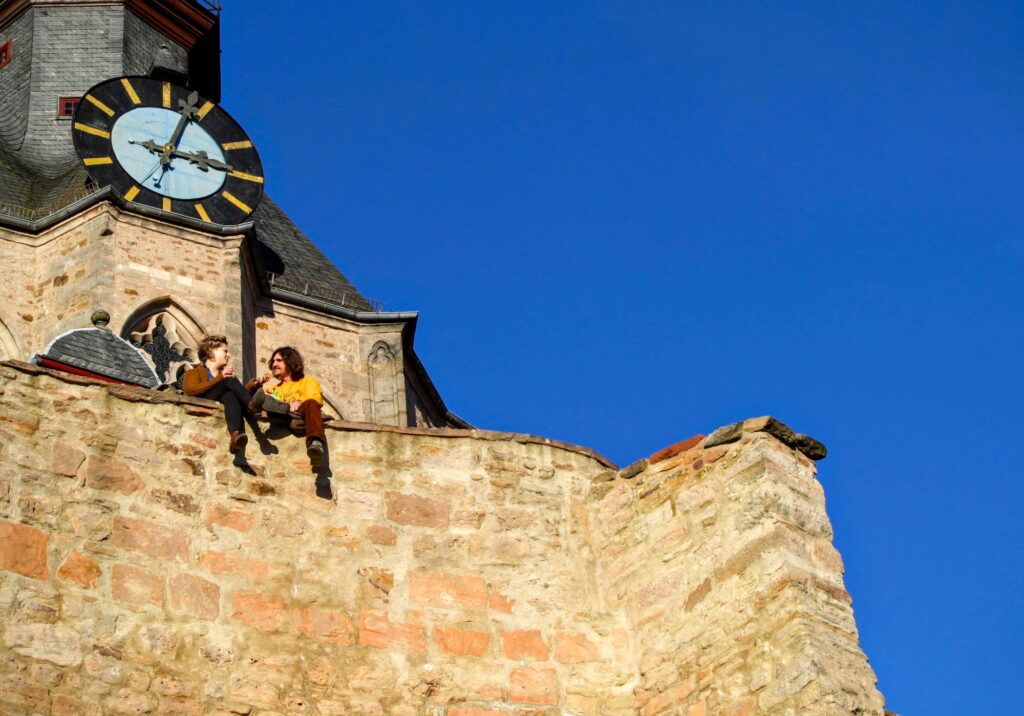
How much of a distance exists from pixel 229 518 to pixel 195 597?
580 millimetres

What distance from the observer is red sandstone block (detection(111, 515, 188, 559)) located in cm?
1115

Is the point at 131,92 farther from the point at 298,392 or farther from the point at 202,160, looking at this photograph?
the point at 298,392

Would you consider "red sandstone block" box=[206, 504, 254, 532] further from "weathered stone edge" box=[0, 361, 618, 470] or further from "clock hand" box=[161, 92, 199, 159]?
"clock hand" box=[161, 92, 199, 159]

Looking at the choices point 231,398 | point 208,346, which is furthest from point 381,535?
point 208,346

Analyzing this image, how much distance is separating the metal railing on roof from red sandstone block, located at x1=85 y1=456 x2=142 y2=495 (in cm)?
1737

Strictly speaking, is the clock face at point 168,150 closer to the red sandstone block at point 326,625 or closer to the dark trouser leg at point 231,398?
the dark trouser leg at point 231,398

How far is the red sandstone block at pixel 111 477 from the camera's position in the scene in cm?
1129

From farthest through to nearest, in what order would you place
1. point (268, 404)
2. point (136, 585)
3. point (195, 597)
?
point (268, 404), point (195, 597), point (136, 585)

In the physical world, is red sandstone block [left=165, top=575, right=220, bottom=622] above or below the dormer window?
below

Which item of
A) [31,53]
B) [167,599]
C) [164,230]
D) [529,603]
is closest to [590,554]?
[529,603]

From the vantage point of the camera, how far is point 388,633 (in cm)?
1148

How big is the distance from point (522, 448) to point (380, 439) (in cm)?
80

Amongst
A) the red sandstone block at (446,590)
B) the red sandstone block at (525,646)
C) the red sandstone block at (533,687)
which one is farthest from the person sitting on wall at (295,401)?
the red sandstone block at (533,687)

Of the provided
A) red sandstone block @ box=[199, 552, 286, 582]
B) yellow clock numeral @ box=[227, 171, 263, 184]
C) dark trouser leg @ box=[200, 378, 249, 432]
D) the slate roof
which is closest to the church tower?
yellow clock numeral @ box=[227, 171, 263, 184]
